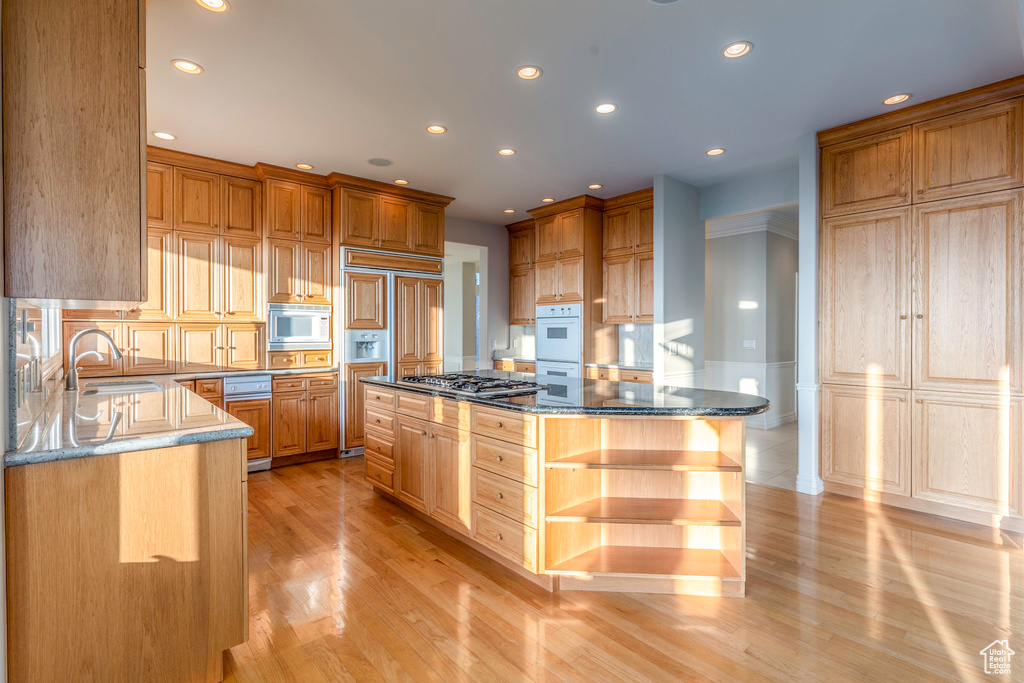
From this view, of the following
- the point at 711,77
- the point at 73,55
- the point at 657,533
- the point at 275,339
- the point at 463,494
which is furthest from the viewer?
the point at 275,339

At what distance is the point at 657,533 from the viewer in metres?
2.51

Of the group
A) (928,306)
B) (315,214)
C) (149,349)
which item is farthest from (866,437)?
(149,349)

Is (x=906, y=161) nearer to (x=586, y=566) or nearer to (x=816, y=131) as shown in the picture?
(x=816, y=131)

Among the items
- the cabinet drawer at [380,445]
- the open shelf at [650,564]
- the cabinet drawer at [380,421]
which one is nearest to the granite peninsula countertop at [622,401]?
the cabinet drawer at [380,421]

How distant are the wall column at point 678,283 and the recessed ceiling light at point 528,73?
2.35 metres

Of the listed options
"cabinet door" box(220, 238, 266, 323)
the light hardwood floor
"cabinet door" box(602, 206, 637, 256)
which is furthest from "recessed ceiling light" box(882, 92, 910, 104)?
"cabinet door" box(220, 238, 266, 323)

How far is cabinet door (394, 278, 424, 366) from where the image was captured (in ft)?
17.3

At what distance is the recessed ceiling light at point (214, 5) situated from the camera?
7.39 feet

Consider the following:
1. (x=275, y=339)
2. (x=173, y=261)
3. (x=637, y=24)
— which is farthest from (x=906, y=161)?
(x=173, y=261)

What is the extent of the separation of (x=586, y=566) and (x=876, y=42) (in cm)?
305

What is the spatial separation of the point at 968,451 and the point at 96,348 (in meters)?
6.34

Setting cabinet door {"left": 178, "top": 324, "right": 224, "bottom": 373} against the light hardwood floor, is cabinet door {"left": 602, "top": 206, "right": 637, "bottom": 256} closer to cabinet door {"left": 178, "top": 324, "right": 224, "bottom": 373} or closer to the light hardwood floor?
the light hardwood floor

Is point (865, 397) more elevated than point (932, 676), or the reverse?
point (865, 397)

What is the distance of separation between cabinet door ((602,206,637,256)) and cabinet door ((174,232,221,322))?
398cm
